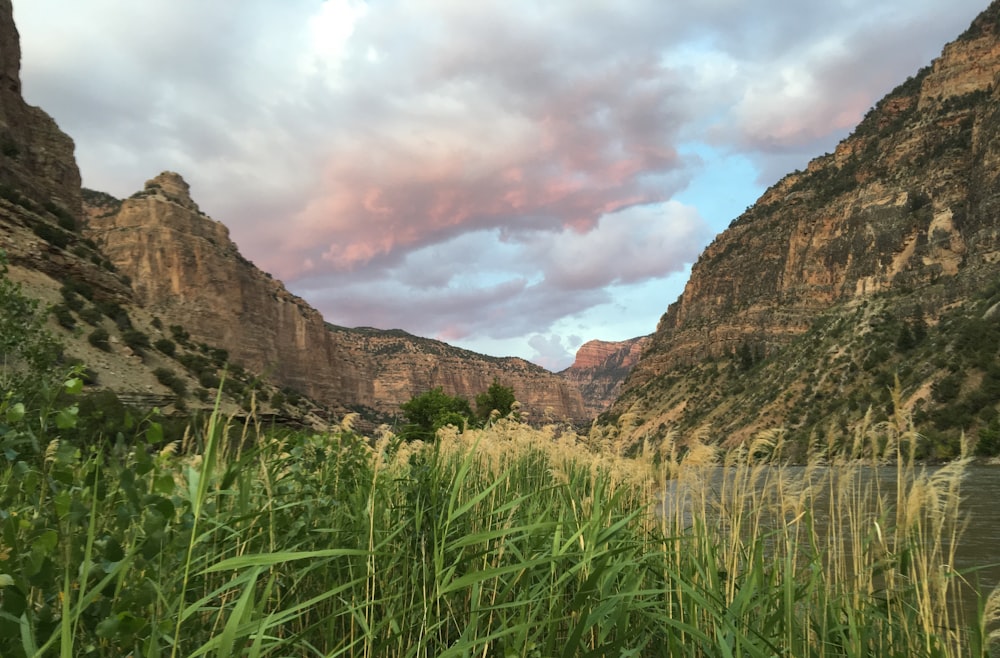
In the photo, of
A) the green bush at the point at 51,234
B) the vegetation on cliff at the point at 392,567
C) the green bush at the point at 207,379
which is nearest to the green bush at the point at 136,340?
the green bush at the point at 207,379

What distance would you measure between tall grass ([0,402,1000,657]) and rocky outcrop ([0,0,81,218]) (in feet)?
135

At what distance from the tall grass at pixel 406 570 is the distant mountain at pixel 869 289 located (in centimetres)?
283

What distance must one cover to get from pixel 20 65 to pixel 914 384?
74.6m

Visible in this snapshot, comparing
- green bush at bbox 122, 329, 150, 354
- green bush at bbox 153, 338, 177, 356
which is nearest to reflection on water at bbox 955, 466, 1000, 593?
green bush at bbox 122, 329, 150, 354

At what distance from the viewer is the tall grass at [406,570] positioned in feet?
5.81

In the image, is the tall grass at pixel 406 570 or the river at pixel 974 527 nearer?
the tall grass at pixel 406 570

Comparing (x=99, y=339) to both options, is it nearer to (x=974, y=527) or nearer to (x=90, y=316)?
(x=90, y=316)

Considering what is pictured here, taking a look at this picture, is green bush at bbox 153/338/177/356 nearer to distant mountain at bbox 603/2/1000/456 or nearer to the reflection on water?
distant mountain at bbox 603/2/1000/456

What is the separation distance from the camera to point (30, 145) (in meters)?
38.8

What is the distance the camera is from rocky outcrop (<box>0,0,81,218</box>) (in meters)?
35.0

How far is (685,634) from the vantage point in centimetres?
316

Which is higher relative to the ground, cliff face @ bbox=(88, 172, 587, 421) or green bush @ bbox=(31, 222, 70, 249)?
cliff face @ bbox=(88, 172, 587, 421)

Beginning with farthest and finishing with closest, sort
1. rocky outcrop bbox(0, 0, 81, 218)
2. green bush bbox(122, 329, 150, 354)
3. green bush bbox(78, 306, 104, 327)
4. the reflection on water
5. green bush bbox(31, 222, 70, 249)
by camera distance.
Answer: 1. rocky outcrop bbox(0, 0, 81, 218)
2. green bush bbox(31, 222, 70, 249)
3. green bush bbox(122, 329, 150, 354)
4. green bush bbox(78, 306, 104, 327)
5. the reflection on water

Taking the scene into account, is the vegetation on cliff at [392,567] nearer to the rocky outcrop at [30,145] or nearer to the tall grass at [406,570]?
the tall grass at [406,570]
